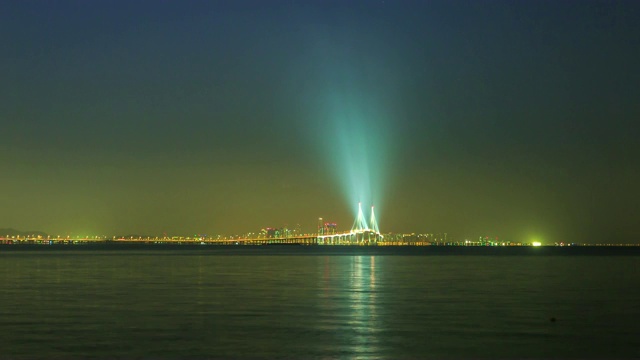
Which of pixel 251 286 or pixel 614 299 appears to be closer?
pixel 614 299

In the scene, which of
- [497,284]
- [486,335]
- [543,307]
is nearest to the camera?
[486,335]

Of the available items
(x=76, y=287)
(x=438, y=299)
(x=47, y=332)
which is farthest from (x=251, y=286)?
(x=47, y=332)

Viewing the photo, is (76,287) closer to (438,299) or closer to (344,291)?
(344,291)

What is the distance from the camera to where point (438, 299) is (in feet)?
119

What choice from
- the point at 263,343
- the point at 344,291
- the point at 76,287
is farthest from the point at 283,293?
the point at 263,343

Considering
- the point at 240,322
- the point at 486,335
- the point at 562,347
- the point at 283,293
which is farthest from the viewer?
the point at 283,293

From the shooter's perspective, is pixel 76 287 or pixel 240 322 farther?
pixel 76 287

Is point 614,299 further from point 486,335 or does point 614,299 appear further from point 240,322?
point 240,322

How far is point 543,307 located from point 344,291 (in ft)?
37.3

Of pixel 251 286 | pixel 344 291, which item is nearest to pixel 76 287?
pixel 251 286

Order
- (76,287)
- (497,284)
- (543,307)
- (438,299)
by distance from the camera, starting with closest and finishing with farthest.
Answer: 1. (543,307)
2. (438,299)
3. (76,287)
4. (497,284)

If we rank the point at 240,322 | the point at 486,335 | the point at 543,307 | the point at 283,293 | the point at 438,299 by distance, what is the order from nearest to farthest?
the point at 486,335 → the point at 240,322 → the point at 543,307 → the point at 438,299 → the point at 283,293

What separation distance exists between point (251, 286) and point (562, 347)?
80.8 feet

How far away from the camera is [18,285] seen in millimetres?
44906
